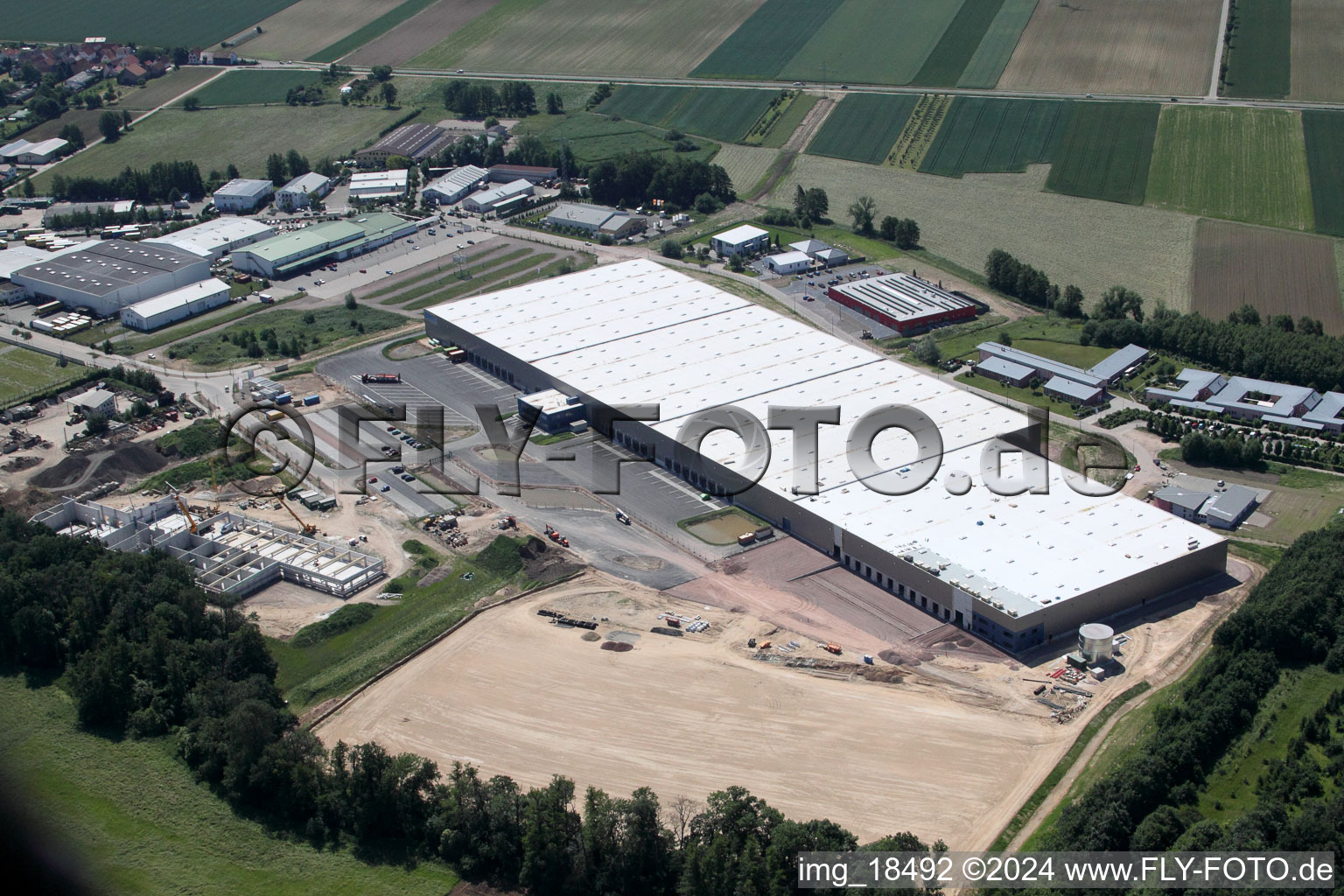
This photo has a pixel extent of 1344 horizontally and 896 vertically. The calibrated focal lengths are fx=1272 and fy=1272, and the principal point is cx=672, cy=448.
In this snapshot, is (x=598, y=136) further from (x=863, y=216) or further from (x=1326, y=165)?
(x=1326, y=165)

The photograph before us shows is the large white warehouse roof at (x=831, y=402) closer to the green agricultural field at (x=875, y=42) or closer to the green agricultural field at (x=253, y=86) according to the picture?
the green agricultural field at (x=875, y=42)

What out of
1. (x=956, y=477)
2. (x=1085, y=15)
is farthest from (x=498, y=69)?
(x=956, y=477)

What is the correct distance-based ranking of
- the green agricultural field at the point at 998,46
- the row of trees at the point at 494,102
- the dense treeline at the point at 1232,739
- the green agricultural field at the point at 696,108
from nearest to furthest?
1. the dense treeline at the point at 1232,739
2. the green agricultural field at the point at 696,108
3. the green agricultural field at the point at 998,46
4. the row of trees at the point at 494,102

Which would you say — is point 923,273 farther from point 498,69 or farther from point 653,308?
point 498,69

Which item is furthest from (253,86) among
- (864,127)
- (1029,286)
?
(1029,286)

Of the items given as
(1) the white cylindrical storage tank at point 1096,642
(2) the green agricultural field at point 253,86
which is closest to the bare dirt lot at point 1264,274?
(1) the white cylindrical storage tank at point 1096,642

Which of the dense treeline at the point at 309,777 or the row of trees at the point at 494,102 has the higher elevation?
the row of trees at the point at 494,102

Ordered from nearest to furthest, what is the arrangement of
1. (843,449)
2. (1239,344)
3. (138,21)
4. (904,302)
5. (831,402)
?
(843,449)
(831,402)
(1239,344)
(904,302)
(138,21)

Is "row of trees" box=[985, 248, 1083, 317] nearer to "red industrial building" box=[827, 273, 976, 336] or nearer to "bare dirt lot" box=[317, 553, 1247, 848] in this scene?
A: "red industrial building" box=[827, 273, 976, 336]
